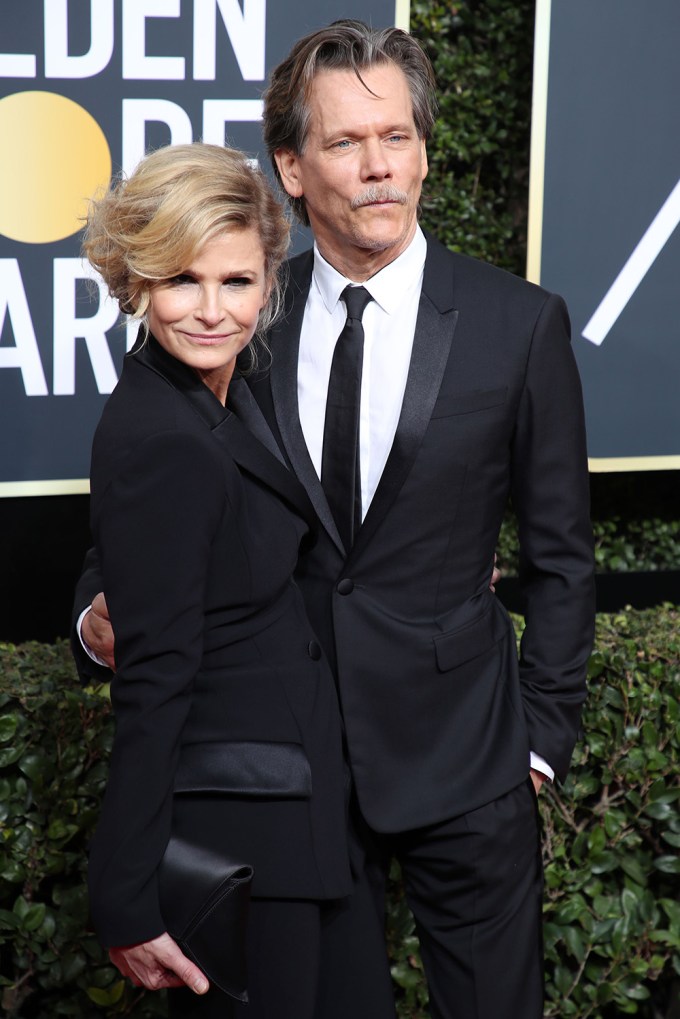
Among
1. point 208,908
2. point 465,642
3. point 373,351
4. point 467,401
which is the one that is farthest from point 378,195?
point 208,908

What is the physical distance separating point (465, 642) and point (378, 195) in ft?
2.42

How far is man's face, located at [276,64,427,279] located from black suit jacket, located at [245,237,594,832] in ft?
0.37

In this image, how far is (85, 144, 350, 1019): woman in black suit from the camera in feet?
5.03

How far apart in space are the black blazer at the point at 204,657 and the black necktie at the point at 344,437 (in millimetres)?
156

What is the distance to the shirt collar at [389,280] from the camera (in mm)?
2041

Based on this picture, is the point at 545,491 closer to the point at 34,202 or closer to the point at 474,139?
the point at 34,202

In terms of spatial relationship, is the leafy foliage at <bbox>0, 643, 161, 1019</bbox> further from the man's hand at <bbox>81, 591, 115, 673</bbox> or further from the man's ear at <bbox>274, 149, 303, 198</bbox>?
the man's ear at <bbox>274, 149, 303, 198</bbox>

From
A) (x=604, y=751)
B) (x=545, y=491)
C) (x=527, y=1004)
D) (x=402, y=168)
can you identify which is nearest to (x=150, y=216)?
(x=402, y=168)

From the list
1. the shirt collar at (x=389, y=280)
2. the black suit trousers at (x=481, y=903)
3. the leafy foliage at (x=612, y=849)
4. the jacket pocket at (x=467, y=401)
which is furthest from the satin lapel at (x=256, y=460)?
the leafy foliage at (x=612, y=849)

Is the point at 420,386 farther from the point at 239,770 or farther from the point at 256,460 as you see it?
the point at 239,770

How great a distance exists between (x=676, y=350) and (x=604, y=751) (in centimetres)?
155

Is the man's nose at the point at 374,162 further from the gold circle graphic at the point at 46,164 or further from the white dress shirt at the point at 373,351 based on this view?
the gold circle graphic at the point at 46,164

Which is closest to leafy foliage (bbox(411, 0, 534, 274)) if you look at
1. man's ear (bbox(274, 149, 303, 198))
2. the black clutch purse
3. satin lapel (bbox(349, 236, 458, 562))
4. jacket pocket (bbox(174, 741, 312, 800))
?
man's ear (bbox(274, 149, 303, 198))

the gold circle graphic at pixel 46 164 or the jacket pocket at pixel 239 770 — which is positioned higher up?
the gold circle graphic at pixel 46 164
